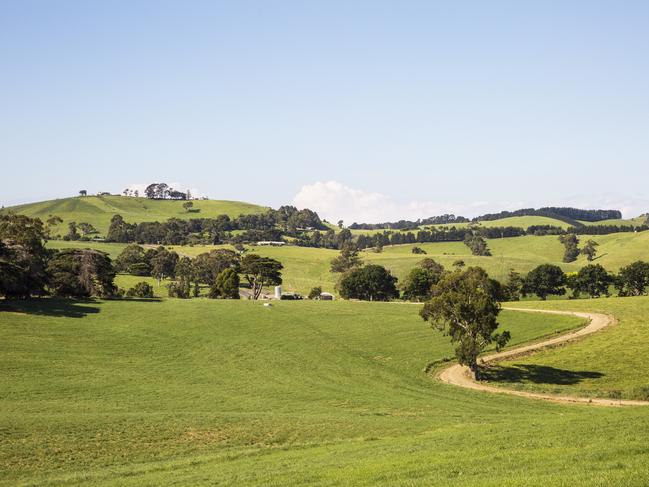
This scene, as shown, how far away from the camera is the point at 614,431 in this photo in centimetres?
2909

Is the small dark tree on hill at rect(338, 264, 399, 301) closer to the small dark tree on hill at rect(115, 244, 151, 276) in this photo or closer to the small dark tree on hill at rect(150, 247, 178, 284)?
the small dark tree on hill at rect(150, 247, 178, 284)

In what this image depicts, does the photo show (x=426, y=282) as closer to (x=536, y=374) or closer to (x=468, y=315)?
(x=468, y=315)

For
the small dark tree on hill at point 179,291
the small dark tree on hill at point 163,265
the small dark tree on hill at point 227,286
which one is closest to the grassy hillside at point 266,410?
the small dark tree on hill at point 227,286

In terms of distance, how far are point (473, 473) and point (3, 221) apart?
112 meters

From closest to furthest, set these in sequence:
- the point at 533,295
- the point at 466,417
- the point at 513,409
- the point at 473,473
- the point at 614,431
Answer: the point at 473,473
the point at 614,431
the point at 466,417
the point at 513,409
the point at 533,295

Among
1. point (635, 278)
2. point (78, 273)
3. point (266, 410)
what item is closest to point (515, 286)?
point (635, 278)

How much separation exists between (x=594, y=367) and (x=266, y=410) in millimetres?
40032

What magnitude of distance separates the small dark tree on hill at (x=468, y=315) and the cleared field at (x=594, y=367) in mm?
3741

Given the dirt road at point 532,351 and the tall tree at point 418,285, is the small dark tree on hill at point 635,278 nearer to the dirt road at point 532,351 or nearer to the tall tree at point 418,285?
the tall tree at point 418,285

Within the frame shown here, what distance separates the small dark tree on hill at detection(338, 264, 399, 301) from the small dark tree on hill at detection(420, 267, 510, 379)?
72.3 meters

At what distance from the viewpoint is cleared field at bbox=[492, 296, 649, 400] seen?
59219 mm

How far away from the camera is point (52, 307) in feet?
286

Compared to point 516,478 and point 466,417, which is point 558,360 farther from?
point 516,478

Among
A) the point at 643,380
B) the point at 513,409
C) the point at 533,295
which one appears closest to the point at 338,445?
the point at 513,409
